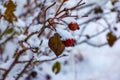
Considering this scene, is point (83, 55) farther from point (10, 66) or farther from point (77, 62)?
point (10, 66)

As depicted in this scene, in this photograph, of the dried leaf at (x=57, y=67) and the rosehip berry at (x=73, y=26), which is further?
the dried leaf at (x=57, y=67)

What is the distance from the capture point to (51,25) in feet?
3.48

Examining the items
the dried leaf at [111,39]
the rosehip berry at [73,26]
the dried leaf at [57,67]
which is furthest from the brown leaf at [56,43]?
the dried leaf at [111,39]

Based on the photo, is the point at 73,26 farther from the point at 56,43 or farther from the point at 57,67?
the point at 57,67

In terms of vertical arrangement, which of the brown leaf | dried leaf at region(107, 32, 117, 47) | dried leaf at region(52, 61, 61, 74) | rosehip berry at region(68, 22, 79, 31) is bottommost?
dried leaf at region(107, 32, 117, 47)

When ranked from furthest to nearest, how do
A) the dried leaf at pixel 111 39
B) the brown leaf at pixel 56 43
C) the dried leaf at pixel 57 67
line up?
the dried leaf at pixel 111 39, the dried leaf at pixel 57 67, the brown leaf at pixel 56 43

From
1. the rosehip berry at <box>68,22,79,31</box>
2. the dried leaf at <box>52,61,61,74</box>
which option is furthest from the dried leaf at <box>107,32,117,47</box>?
the rosehip berry at <box>68,22,79,31</box>

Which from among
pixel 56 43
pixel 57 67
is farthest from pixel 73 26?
pixel 57 67

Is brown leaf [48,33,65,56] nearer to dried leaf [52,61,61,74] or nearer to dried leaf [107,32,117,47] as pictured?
dried leaf [52,61,61,74]

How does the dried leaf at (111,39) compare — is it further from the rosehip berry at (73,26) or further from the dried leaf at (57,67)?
the rosehip berry at (73,26)

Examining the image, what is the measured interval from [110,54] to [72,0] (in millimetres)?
3315

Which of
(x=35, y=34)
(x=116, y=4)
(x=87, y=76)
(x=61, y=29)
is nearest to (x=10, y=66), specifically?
(x=35, y=34)

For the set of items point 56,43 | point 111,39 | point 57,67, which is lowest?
point 111,39

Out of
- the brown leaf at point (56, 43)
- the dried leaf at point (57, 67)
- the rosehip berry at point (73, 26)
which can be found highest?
the rosehip berry at point (73, 26)
